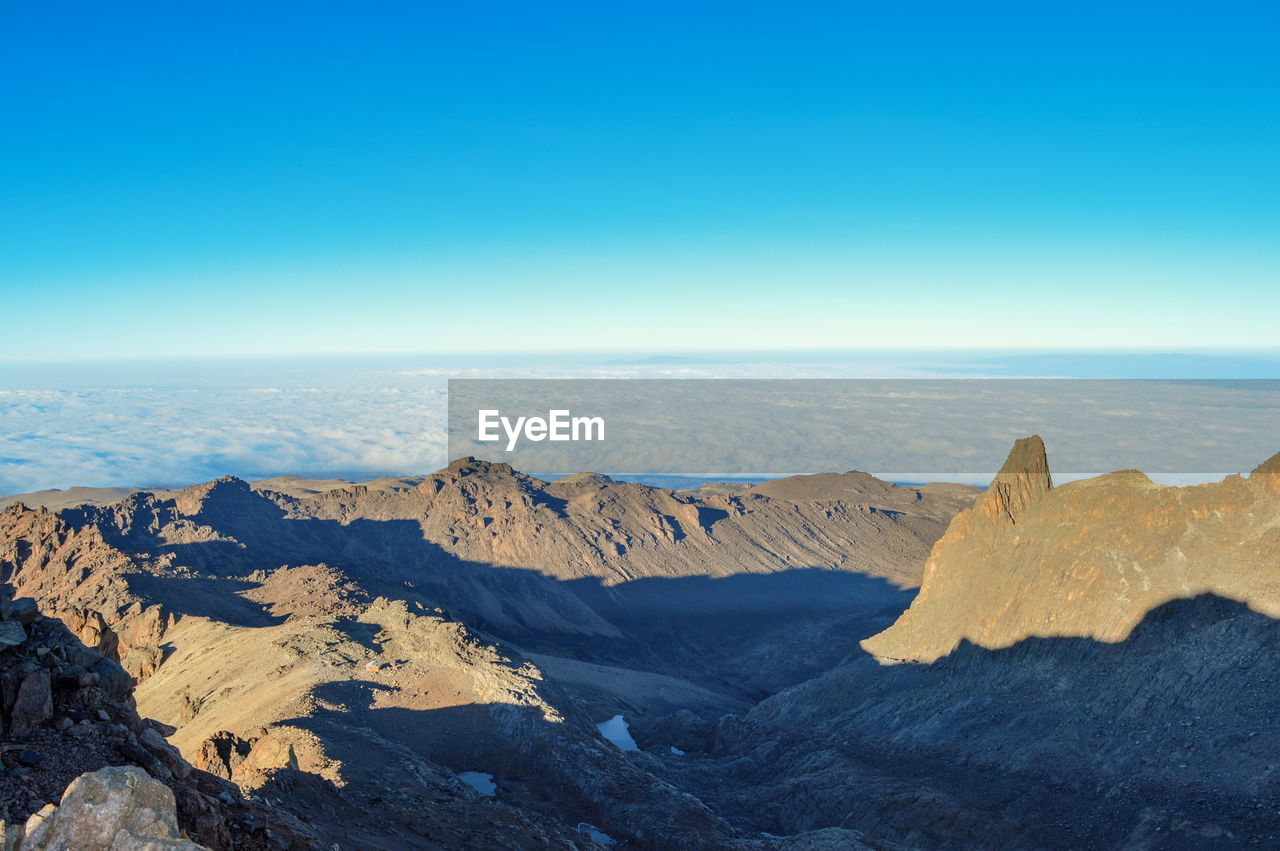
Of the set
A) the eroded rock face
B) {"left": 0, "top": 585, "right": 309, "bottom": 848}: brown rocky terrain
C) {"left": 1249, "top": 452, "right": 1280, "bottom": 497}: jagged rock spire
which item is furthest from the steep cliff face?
the eroded rock face

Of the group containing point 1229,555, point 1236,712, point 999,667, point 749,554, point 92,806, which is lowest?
point 749,554

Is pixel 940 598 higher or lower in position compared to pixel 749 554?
higher

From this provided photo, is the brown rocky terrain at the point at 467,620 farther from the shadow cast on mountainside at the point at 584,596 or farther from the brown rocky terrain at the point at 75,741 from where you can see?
the brown rocky terrain at the point at 75,741

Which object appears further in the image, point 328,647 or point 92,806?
point 328,647

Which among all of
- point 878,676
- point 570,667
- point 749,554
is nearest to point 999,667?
point 878,676

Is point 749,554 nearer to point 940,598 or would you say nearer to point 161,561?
point 940,598

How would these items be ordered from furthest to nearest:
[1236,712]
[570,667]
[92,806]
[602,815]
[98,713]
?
[570,667] < [602,815] < [1236,712] < [98,713] < [92,806]
